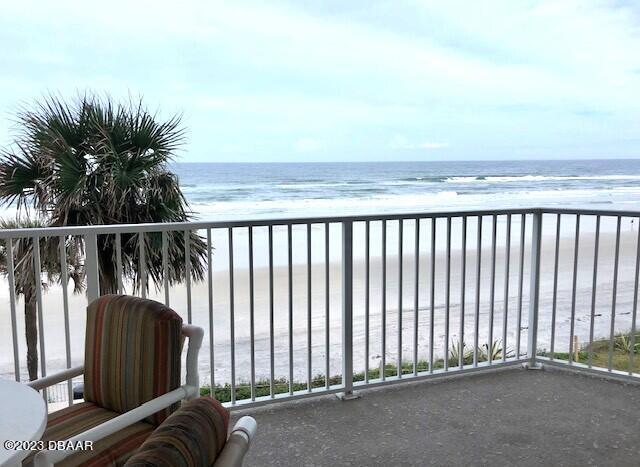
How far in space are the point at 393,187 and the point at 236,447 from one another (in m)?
20.9

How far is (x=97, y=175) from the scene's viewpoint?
4.23m

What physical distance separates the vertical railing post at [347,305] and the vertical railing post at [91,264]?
1.23 m

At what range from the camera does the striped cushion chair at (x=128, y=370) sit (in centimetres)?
159

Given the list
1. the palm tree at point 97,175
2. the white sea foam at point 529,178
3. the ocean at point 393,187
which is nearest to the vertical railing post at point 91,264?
the palm tree at point 97,175

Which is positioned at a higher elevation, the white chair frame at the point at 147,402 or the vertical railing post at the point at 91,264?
the vertical railing post at the point at 91,264

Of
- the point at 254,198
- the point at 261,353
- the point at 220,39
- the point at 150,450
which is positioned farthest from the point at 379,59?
the point at 150,450

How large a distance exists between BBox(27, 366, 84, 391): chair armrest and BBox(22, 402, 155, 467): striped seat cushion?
0.12 meters

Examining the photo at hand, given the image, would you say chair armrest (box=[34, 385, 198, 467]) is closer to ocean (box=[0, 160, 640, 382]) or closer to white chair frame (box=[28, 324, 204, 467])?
white chair frame (box=[28, 324, 204, 467])

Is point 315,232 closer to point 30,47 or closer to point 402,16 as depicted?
point 402,16

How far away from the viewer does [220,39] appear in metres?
21.1

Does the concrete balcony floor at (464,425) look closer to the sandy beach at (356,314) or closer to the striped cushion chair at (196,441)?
the sandy beach at (356,314)

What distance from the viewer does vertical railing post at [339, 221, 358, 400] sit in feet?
9.66

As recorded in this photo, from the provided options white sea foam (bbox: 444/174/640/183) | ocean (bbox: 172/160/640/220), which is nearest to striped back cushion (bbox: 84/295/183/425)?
ocean (bbox: 172/160/640/220)

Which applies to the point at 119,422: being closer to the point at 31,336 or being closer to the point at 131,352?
the point at 131,352
